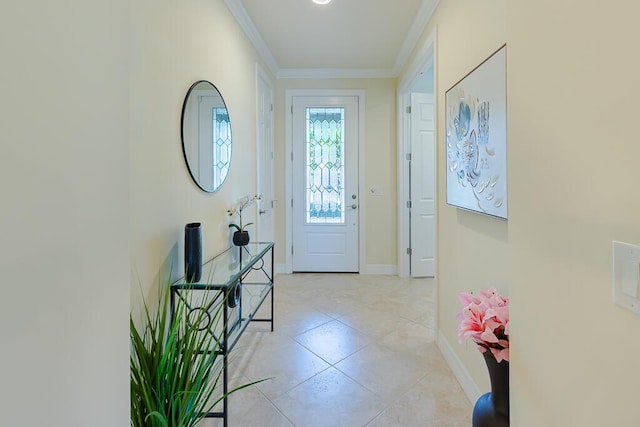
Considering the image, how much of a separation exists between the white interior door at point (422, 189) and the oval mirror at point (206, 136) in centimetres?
246

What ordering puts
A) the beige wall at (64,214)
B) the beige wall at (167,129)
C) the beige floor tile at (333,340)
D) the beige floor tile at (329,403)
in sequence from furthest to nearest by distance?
the beige floor tile at (333,340)
the beige floor tile at (329,403)
the beige wall at (167,129)
the beige wall at (64,214)

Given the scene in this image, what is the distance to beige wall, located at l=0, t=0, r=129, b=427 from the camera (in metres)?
0.47

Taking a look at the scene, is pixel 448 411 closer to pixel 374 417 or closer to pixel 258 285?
pixel 374 417

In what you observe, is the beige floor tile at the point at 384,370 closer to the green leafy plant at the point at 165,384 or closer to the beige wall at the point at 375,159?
the green leafy plant at the point at 165,384

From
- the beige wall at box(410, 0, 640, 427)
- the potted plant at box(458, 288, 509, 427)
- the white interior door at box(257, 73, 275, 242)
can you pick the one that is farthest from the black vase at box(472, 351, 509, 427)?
the white interior door at box(257, 73, 275, 242)

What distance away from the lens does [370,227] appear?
419cm

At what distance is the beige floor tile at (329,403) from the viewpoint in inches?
62.9

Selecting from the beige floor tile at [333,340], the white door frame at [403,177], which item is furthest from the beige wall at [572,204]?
the white door frame at [403,177]

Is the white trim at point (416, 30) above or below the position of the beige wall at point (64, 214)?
above

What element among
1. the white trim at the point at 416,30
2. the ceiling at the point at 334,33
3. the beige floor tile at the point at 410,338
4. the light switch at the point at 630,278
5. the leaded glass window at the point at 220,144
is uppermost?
the ceiling at the point at 334,33

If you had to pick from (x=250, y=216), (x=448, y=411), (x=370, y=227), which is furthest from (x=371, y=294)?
(x=448, y=411)

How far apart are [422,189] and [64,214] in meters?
3.87

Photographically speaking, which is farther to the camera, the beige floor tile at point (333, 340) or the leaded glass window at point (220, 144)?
the beige floor tile at point (333, 340)

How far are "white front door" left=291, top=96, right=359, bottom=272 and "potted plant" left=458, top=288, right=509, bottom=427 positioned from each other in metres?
3.02
